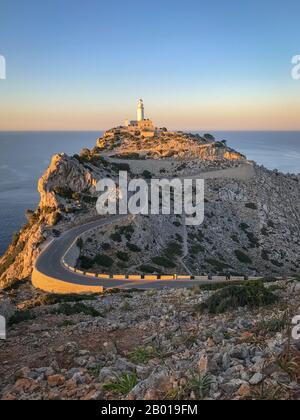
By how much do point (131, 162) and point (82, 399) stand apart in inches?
2313

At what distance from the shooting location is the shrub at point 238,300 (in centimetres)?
1138

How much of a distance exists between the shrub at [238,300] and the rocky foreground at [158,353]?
2.2 inches

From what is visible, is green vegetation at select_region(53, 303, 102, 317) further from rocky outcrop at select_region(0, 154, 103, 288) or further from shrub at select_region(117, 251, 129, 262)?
rocky outcrop at select_region(0, 154, 103, 288)

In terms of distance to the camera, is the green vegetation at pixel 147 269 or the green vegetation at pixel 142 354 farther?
the green vegetation at pixel 147 269

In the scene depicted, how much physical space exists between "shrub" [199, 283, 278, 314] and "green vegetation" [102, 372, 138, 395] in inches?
200

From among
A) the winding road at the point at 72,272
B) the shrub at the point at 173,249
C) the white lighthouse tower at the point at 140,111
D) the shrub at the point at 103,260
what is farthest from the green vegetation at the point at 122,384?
the white lighthouse tower at the point at 140,111

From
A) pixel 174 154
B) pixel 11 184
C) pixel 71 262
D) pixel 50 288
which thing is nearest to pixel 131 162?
pixel 174 154

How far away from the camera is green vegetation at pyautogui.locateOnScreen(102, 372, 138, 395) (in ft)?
21.0

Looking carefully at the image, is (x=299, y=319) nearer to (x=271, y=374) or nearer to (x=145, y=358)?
(x=271, y=374)

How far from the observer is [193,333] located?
9.39 metres

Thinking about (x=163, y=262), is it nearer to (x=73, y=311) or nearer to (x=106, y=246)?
(x=106, y=246)

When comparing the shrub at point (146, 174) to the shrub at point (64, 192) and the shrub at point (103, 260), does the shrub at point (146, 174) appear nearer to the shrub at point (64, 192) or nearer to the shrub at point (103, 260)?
the shrub at point (64, 192)

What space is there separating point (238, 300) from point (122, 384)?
19.6 feet

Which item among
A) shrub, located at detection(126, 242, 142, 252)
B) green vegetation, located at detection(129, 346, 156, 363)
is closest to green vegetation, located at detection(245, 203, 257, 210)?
shrub, located at detection(126, 242, 142, 252)
